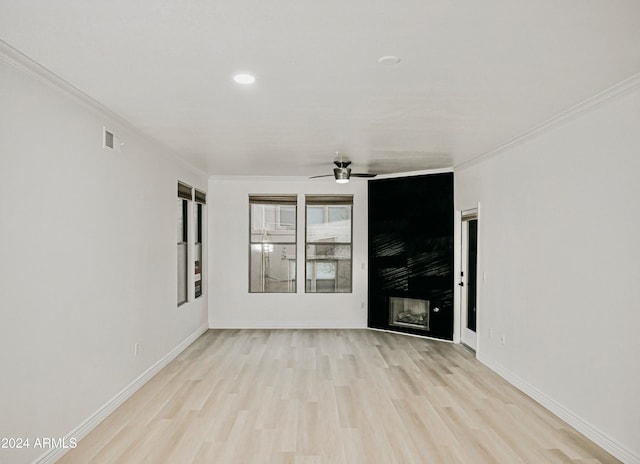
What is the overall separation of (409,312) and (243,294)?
2.85 m

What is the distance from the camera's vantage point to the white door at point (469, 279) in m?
6.21

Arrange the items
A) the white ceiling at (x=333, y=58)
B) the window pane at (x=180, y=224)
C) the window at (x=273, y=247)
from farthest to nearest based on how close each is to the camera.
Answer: the window at (x=273, y=247) < the window pane at (x=180, y=224) < the white ceiling at (x=333, y=58)

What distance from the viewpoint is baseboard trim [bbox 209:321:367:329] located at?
25.6 feet

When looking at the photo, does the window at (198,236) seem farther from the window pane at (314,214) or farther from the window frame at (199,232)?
the window pane at (314,214)

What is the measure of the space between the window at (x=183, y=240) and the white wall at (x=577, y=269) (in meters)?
4.18

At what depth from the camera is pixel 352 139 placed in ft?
15.6

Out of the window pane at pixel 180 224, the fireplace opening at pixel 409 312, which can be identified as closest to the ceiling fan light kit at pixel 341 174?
the window pane at pixel 180 224

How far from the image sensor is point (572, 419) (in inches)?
146

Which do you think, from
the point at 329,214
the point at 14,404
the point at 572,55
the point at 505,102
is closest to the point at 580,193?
the point at 505,102

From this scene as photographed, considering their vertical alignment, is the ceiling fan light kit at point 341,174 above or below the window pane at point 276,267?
above

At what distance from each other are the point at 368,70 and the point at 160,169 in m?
3.31

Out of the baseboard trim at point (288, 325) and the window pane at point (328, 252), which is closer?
the baseboard trim at point (288, 325)

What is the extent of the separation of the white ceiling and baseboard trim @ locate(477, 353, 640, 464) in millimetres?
2514

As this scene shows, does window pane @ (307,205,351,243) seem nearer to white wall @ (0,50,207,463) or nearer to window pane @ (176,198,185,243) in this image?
window pane @ (176,198,185,243)
